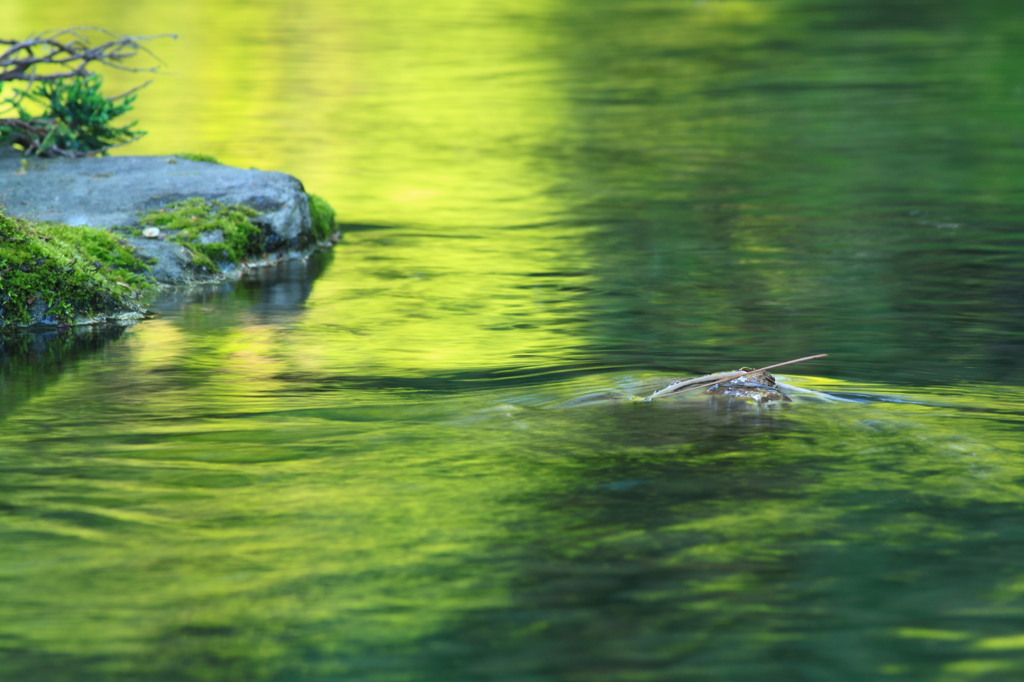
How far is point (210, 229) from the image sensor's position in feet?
33.8

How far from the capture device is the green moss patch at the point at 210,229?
33.2 ft

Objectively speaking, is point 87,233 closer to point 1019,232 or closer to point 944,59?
point 1019,232

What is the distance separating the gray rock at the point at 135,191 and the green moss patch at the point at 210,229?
0.12 m

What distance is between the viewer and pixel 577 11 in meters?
30.0

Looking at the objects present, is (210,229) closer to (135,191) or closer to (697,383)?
(135,191)

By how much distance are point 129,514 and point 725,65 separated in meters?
17.1

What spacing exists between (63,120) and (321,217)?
238 centimetres

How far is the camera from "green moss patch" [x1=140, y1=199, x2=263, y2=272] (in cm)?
1012

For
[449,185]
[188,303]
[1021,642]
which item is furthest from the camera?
[449,185]

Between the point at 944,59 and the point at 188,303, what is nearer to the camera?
the point at 188,303

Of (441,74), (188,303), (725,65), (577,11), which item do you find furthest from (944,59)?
(188,303)

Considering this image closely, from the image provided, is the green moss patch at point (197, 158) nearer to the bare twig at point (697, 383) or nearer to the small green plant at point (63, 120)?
the small green plant at point (63, 120)

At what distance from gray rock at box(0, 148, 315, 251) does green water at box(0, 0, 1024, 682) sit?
524mm

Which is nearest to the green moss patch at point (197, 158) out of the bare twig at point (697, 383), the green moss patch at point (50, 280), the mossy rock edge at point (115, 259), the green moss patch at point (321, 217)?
the green moss patch at point (321, 217)
